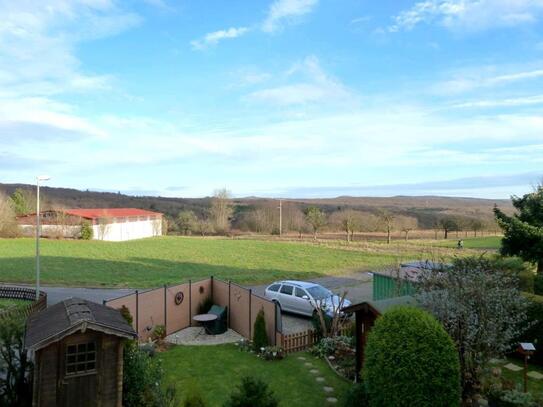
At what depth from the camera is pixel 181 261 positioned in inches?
1485

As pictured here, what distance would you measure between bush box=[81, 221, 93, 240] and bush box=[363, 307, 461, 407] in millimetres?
52552

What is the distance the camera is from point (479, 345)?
9.25 meters

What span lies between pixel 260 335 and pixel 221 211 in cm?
6518

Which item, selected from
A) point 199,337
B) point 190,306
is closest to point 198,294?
point 190,306

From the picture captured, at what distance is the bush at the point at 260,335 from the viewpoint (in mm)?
13414

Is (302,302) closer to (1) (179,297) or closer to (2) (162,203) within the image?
(1) (179,297)

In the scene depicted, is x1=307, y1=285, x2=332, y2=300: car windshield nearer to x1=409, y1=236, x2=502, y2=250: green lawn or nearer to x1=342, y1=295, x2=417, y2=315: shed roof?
x1=342, y1=295, x2=417, y2=315: shed roof

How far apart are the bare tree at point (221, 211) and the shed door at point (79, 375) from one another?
67.8 metres

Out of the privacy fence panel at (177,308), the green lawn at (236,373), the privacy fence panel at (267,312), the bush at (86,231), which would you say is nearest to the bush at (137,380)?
the green lawn at (236,373)

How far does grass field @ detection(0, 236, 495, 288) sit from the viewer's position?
28.5 m

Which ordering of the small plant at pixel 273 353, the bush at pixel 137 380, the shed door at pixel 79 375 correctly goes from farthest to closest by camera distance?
the small plant at pixel 273 353
the bush at pixel 137 380
the shed door at pixel 79 375

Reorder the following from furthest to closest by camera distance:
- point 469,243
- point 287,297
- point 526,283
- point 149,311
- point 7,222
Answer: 1. point 7,222
2. point 469,243
3. point 287,297
4. point 526,283
5. point 149,311

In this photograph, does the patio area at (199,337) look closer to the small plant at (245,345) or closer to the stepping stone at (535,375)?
the small plant at (245,345)

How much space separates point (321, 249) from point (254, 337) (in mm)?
32333
